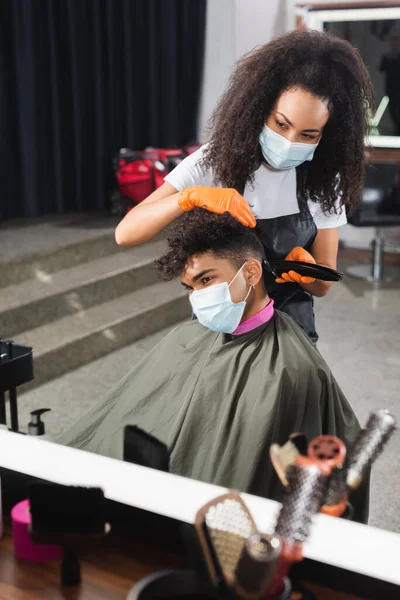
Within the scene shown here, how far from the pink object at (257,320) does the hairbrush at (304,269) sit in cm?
9

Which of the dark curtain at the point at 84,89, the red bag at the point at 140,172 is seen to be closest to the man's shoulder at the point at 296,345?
the red bag at the point at 140,172

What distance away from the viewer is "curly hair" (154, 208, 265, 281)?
52.7 inches

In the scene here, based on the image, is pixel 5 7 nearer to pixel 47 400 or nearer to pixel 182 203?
pixel 47 400

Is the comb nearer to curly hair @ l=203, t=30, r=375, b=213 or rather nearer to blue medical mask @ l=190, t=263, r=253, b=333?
blue medical mask @ l=190, t=263, r=253, b=333

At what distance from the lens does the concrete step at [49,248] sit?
11.8 ft

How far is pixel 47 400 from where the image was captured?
10.1ft

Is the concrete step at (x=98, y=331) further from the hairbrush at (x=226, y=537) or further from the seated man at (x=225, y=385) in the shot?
the hairbrush at (x=226, y=537)

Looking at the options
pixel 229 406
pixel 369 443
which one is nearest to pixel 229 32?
pixel 229 406

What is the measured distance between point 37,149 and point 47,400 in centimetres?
193

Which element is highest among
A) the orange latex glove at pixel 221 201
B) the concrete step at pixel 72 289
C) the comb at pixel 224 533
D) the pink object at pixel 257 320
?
the orange latex glove at pixel 221 201

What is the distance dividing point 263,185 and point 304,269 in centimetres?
18

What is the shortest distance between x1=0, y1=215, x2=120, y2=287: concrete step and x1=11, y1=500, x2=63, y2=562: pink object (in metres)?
2.62

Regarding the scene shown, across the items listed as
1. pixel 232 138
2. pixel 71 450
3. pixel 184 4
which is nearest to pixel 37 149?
pixel 184 4

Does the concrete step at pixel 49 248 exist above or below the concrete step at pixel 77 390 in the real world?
above
